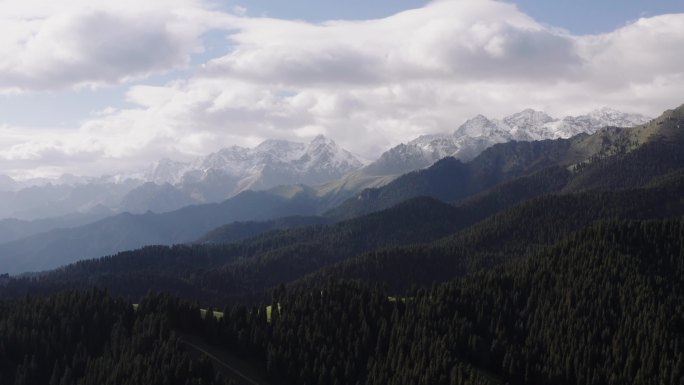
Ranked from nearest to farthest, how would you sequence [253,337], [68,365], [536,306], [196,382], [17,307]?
1. [196,382]
2. [68,365]
3. [253,337]
4. [17,307]
5. [536,306]

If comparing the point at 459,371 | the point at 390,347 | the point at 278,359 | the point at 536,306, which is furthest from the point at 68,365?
the point at 536,306

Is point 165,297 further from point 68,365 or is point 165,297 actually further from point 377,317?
point 377,317

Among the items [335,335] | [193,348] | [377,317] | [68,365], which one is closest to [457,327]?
[377,317]

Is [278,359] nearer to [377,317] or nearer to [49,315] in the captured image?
[377,317]

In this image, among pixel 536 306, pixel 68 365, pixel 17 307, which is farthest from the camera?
pixel 536 306

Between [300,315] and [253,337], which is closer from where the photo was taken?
[253,337]

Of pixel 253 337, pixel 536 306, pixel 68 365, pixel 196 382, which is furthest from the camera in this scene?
pixel 536 306

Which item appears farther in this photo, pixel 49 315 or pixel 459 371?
pixel 49 315

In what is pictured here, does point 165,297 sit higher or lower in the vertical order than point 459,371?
higher

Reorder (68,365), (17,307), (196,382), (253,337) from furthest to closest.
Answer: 1. (17,307)
2. (253,337)
3. (68,365)
4. (196,382)
